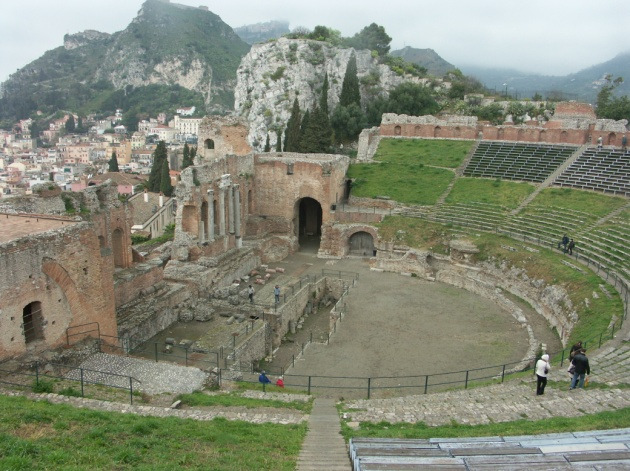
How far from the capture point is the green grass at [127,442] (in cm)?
886

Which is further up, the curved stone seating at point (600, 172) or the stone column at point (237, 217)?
the curved stone seating at point (600, 172)

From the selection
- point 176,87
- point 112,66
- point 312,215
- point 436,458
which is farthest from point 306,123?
point 112,66

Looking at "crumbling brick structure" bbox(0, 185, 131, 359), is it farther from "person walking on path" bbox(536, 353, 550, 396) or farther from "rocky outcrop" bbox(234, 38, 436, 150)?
"rocky outcrop" bbox(234, 38, 436, 150)

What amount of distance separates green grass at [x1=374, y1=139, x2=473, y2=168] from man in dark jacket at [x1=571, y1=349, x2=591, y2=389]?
90.3 ft

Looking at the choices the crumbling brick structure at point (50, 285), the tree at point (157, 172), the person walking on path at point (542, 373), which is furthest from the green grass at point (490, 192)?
the tree at point (157, 172)

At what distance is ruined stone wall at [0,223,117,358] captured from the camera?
14.1 metres

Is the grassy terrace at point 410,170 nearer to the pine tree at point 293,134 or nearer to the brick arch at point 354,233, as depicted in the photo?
the brick arch at point 354,233

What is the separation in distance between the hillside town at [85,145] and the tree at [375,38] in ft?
99.2

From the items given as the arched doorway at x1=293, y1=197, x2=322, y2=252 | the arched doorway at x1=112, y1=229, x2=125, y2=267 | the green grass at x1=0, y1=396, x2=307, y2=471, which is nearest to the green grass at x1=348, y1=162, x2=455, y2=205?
the arched doorway at x1=293, y1=197, x2=322, y2=252

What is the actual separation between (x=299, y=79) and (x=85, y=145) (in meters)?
84.8

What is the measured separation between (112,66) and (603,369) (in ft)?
682

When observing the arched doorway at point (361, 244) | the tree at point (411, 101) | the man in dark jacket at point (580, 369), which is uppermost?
the tree at point (411, 101)

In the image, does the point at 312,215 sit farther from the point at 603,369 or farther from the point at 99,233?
the point at 603,369

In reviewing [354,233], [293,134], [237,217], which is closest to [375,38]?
[293,134]
